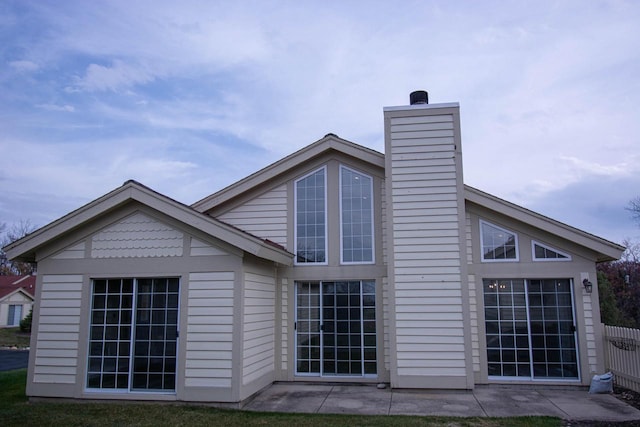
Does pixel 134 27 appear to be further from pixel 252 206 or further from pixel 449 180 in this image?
pixel 449 180

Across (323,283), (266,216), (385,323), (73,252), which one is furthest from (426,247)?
(73,252)

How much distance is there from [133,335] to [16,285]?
36.9m

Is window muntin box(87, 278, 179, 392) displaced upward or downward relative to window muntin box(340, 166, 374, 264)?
downward

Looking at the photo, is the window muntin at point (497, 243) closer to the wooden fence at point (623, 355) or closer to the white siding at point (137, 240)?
the wooden fence at point (623, 355)

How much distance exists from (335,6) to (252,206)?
5211mm

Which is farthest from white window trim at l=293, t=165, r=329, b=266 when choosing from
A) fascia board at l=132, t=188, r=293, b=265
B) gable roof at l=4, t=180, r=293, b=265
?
fascia board at l=132, t=188, r=293, b=265

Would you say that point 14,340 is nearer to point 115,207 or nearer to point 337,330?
point 115,207

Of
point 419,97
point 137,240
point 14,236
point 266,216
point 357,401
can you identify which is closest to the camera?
point 357,401

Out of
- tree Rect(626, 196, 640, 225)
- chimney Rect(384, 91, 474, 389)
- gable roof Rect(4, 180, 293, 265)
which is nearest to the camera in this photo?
gable roof Rect(4, 180, 293, 265)

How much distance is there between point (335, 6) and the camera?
11.2 meters

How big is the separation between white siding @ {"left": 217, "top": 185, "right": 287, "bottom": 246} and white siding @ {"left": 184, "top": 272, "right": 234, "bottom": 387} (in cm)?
253

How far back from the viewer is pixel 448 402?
8.24 m

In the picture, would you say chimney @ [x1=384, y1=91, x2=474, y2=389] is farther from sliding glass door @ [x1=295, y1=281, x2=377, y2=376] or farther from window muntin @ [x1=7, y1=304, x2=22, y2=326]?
window muntin @ [x1=7, y1=304, x2=22, y2=326]

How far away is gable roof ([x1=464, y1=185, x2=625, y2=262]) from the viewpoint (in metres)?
9.26
